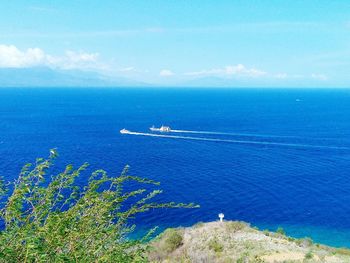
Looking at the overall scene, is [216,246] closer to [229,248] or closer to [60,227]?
[229,248]

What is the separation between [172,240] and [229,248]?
4.33 metres

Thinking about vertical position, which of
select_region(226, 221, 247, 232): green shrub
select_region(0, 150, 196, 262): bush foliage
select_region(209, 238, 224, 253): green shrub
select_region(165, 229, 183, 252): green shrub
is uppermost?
select_region(0, 150, 196, 262): bush foliage

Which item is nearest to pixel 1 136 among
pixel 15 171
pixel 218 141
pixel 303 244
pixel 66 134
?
pixel 66 134

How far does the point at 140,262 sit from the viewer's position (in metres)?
7.69

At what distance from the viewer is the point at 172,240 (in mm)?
28094

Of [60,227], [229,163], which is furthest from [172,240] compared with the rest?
[229,163]

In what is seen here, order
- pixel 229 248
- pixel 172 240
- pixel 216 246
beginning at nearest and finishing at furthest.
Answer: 1. pixel 229 248
2. pixel 216 246
3. pixel 172 240

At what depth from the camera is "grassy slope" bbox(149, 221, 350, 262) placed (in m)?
24.4

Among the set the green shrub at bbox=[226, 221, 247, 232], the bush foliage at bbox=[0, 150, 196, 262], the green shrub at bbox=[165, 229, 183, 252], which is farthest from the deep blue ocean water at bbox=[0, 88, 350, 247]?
the bush foliage at bbox=[0, 150, 196, 262]

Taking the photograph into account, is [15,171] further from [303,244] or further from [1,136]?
[303,244]

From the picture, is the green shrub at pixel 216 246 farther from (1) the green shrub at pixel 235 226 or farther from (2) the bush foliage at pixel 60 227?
(2) the bush foliage at pixel 60 227

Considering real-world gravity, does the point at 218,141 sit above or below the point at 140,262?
below

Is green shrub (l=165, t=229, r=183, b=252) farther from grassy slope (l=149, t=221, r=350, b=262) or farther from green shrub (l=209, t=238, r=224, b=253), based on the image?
green shrub (l=209, t=238, r=224, b=253)

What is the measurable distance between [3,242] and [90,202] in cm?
176
